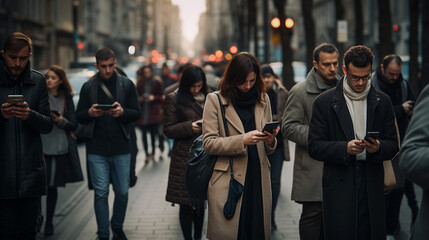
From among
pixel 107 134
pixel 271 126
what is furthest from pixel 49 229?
pixel 271 126

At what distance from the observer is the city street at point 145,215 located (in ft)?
22.8

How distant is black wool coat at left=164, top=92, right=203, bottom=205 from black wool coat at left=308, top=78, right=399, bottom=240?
6.46ft

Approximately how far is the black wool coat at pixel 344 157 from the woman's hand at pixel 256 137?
306 millimetres

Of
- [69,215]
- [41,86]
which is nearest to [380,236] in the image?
[41,86]

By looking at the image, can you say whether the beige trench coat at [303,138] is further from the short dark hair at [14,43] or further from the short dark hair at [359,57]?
the short dark hair at [14,43]

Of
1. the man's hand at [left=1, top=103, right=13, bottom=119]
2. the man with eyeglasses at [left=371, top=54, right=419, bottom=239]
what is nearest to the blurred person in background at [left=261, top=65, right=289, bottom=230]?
the man with eyeglasses at [left=371, top=54, right=419, bottom=239]

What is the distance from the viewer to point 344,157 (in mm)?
4145

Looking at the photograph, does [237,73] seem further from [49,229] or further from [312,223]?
[49,229]

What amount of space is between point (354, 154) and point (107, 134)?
2.97 meters

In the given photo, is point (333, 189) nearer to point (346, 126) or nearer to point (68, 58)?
point (346, 126)

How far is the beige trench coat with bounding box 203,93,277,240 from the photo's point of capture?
4.46 meters

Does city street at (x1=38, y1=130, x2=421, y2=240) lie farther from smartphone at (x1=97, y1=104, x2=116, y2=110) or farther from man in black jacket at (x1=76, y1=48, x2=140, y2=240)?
smartphone at (x1=97, y1=104, x2=116, y2=110)

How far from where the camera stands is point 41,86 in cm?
504

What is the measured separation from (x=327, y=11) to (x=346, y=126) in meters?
53.8
